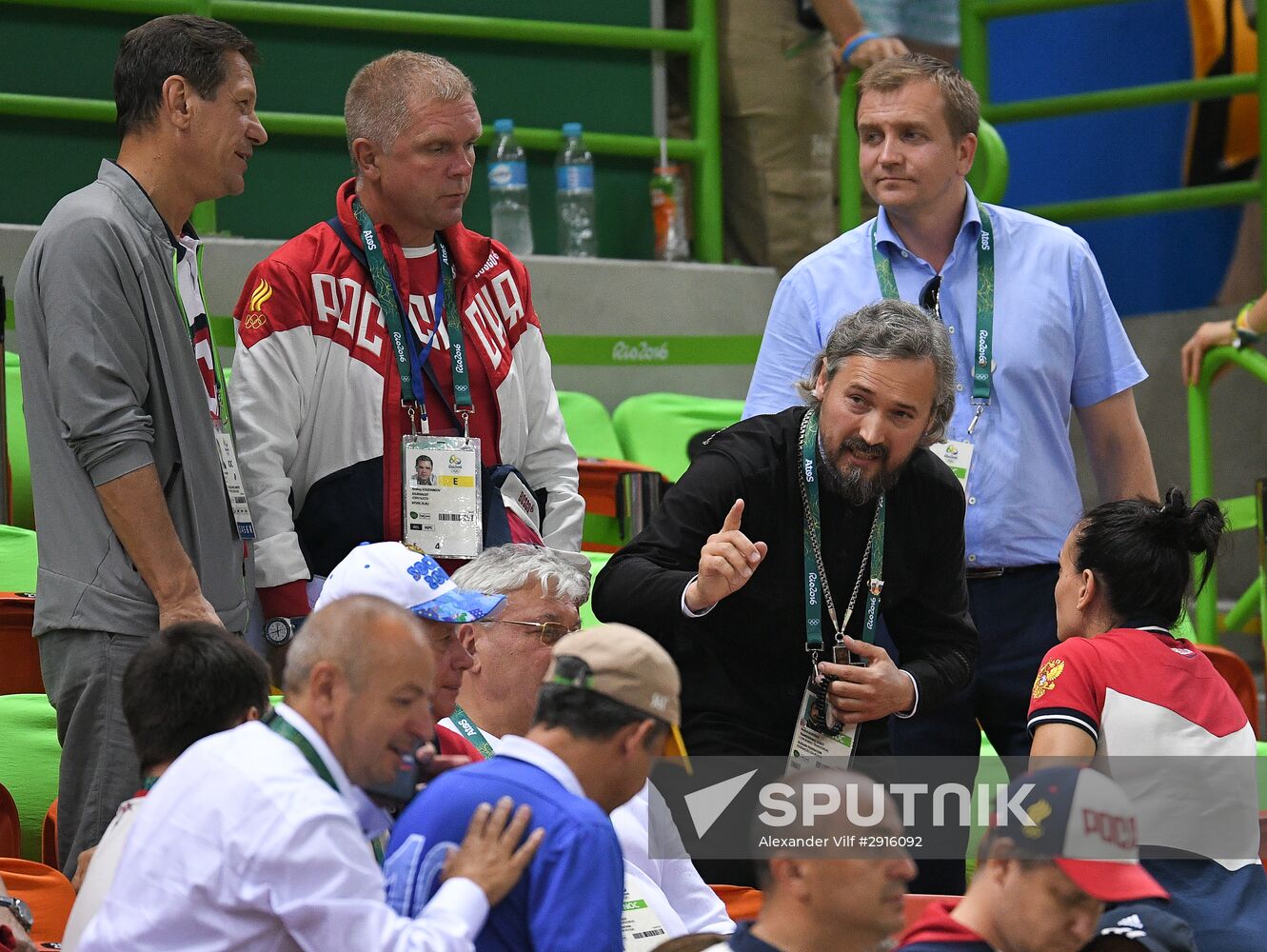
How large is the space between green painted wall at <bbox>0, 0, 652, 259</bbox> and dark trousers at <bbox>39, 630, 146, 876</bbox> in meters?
3.42

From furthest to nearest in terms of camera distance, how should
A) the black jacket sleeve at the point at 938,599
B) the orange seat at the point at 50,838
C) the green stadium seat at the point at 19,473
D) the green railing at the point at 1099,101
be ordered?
the green railing at the point at 1099,101, the green stadium seat at the point at 19,473, the black jacket sleeve at the point at 938,599, the orange seat at the point at 50,838

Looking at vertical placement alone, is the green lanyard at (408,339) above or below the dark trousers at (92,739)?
above

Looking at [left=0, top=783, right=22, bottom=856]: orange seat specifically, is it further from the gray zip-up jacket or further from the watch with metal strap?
the watch with metal strap

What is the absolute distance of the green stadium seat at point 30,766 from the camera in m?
3.45

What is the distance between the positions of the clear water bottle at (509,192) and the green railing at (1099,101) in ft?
5.99

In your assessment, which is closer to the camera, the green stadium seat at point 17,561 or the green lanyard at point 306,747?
the green lanyard at point 306,747

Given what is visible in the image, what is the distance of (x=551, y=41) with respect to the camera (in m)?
6.94

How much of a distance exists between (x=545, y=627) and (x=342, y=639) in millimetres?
962

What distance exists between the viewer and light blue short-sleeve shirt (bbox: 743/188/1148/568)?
3.70 metres

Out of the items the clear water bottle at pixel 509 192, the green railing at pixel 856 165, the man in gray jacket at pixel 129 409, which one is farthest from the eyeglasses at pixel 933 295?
the clear water bottle at pixel 509 192

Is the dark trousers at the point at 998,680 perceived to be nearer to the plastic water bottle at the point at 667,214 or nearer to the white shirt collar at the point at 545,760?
the white shirt collar at the point at 545,760

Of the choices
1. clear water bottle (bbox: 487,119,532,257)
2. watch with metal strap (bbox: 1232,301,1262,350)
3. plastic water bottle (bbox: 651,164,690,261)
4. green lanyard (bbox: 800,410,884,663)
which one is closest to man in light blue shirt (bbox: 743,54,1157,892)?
green lanyard (bbox: 800,410,884,663)

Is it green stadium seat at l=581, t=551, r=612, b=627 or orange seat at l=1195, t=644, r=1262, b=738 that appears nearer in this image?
green stadium seat at l=581, t=551, r=612, b=627

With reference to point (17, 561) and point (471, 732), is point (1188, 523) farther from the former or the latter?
point (17, 561)
